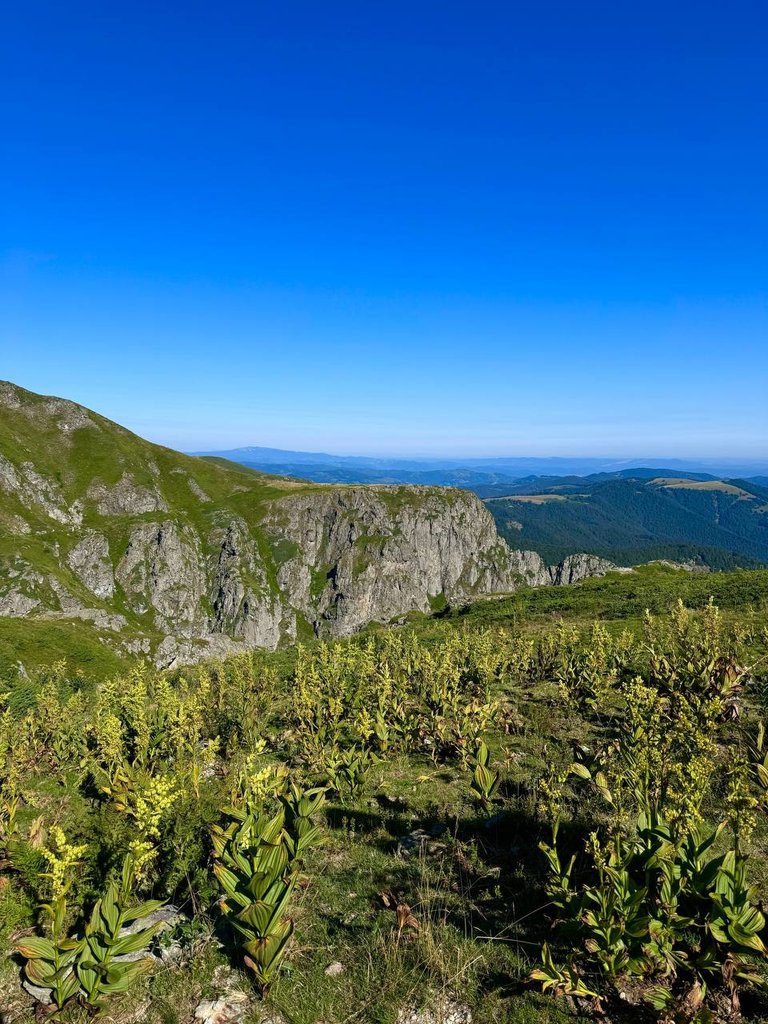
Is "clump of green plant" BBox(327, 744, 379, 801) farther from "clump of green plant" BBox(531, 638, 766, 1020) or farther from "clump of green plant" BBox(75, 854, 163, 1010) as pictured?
"clump of green plant" BBox(531, 638, 766, 1020)

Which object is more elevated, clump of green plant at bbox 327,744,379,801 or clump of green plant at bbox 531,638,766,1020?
clump of green plant at bbox 531,638,766,1020

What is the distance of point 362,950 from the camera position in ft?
18.5

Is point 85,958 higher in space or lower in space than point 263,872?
lower

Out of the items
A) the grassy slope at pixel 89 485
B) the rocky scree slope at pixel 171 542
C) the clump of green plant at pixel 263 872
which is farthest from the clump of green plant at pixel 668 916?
the grassy slope at pixel 89 485

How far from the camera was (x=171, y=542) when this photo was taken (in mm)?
157875

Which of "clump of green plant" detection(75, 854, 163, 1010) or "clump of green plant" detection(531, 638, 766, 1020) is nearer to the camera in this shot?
"clump of green plant" detection(531, 638, 766, 1020)

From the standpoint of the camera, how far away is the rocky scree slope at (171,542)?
136375 mm

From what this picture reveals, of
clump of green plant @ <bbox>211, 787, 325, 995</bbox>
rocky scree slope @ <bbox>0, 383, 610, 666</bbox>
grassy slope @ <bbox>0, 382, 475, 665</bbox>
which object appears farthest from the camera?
rocky scree slope @ <bbox>0, 383, 610, 666</bbox>

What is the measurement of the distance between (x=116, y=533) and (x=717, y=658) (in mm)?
165826

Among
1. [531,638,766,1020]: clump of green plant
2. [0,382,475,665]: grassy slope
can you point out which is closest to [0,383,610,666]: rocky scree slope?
[0,382,475,665]: grassy slope

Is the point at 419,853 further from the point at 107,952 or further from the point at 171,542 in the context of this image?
the point at 171,542

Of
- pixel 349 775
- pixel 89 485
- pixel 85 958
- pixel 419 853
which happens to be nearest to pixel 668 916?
pixel 419 853

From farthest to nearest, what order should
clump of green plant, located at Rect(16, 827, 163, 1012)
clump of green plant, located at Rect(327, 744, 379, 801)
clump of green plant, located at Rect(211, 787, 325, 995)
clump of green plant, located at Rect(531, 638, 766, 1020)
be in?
clump of green plant, located at Rect(327, 744, 379, 801) → clump of green plant, located at Rect(211, 787, 325, 995) → clump of green plant, located at Rect(16, 827, 163, 1012) → clump of green plant, located at Rect(531, 638, 766, 1020)

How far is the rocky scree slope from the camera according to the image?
13638 cm
